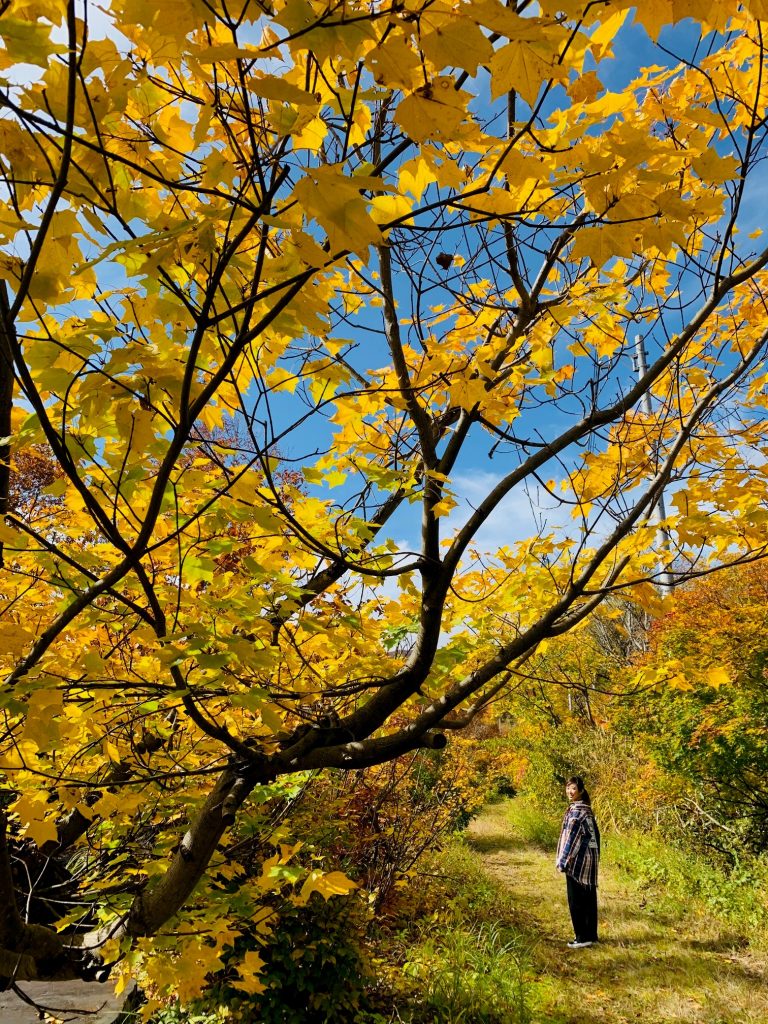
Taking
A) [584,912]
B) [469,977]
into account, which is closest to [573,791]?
[584,912]

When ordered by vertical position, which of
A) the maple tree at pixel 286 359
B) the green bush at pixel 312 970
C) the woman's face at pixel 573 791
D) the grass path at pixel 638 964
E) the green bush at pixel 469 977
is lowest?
the grass path at pixel 638 964

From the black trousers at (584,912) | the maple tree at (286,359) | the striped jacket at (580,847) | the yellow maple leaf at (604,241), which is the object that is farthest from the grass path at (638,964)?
the yellow maple leaf at (604,241)

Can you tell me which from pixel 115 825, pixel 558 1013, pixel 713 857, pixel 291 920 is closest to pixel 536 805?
pixel 713 857

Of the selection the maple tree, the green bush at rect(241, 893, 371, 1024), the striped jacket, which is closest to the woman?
the striped jacket

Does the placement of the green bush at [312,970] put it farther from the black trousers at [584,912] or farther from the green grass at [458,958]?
the black trousers at [584,912]

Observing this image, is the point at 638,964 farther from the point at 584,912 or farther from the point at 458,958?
the point at 458,958

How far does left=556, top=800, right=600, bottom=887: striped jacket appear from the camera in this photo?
16.3 feet

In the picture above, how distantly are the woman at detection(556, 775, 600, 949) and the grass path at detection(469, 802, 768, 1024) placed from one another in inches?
6.1

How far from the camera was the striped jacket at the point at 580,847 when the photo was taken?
4.98 metres

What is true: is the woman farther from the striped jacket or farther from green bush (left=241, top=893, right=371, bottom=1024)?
green bush (left=241, top=893, right=371, bottom=1024)

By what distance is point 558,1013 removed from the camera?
147 inches

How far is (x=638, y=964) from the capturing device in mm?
4492

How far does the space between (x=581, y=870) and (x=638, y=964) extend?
27.5 inches

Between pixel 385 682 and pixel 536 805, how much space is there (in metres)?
9.55
